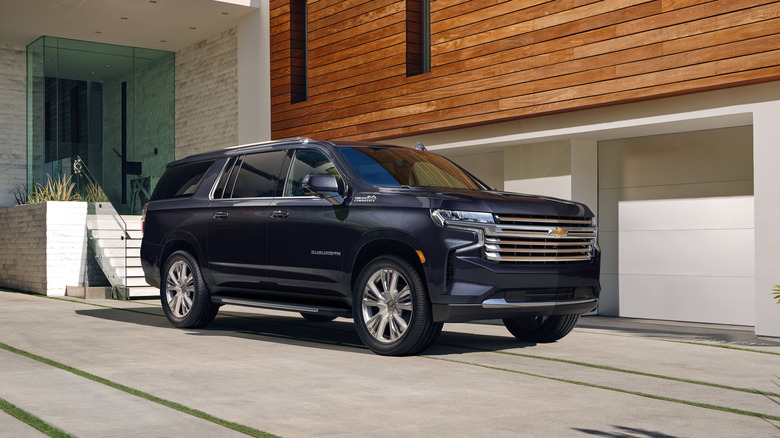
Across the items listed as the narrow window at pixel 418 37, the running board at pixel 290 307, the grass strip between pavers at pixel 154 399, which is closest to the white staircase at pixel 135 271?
the narrow window at pixel 418 37

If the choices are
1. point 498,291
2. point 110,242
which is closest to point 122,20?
point 110,242

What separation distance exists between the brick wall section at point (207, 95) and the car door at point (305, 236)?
508 inches

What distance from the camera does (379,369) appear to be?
6996mm

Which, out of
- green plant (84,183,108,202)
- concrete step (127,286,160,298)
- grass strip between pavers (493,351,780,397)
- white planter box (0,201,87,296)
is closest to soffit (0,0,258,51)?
green plant (84,183,108,202)

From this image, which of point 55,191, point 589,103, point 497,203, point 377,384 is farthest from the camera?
point 55,191

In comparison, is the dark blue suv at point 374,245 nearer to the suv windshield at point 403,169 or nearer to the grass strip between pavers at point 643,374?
the suv windshield at point 403,169

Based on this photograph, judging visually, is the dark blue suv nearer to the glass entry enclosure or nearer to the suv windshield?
the suv windshield

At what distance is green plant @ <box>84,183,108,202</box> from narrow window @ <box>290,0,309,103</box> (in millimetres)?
4674

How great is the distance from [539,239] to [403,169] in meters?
1.63

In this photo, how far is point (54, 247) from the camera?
17.5 meters

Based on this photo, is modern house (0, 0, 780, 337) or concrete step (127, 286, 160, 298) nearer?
modern house (0, 0, 780, 337)

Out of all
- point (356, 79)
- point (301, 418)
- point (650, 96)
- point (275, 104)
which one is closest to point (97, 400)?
point (301, 418)

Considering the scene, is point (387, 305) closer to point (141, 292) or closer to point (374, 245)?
point (374, 245)

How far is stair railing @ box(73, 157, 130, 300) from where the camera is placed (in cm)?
1617
